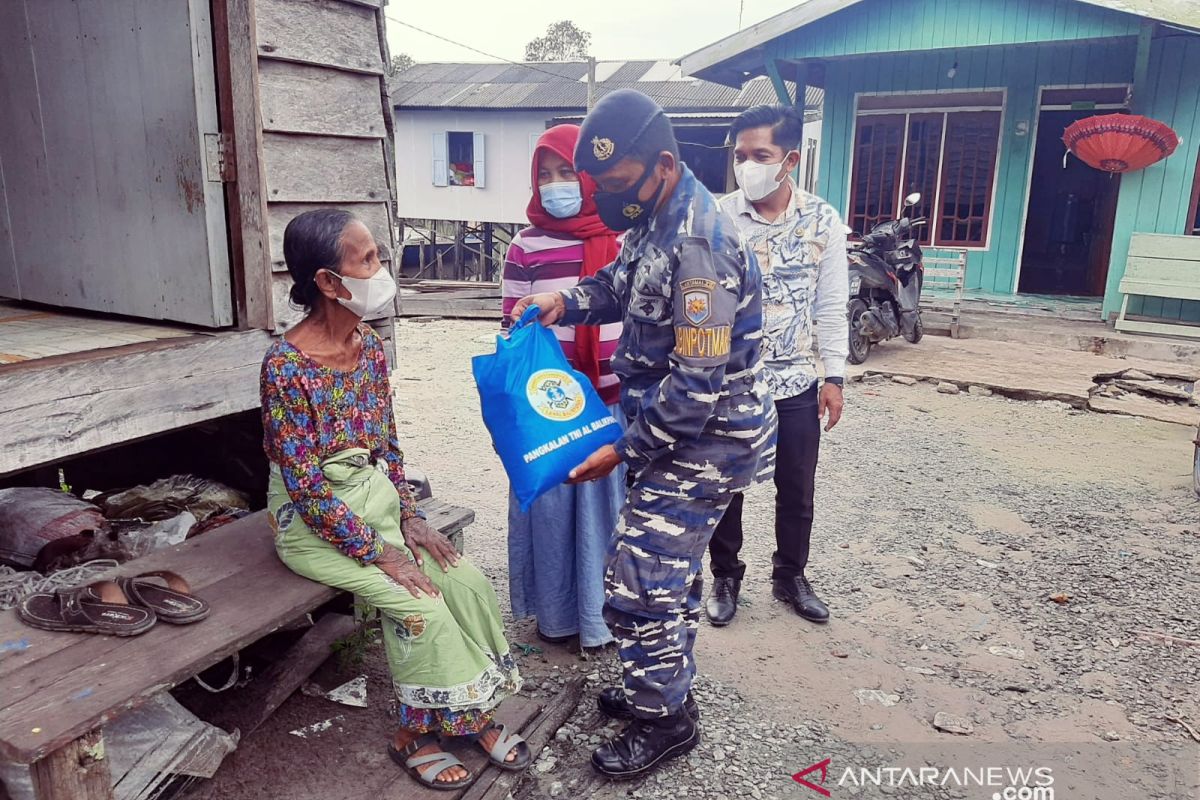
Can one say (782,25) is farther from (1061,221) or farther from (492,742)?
(492,742)

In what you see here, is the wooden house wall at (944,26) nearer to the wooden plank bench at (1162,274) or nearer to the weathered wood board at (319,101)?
the wooden plank bench at (1162,274)

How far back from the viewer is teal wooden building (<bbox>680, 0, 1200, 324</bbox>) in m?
8.61

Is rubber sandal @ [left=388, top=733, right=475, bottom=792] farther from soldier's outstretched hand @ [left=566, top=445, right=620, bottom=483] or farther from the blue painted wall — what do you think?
the blue painted wall

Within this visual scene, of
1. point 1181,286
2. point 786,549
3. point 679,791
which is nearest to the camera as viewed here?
point 679,791

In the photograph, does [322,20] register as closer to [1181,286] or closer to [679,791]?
[679,791]

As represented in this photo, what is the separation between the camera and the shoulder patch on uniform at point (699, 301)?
2182 millimetres

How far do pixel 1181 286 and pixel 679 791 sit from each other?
8.44 m

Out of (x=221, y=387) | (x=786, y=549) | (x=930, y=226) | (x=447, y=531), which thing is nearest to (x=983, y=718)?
(x=786, y=549)

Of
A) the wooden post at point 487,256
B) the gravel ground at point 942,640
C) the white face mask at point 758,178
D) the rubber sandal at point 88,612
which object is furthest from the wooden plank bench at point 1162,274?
the wooden post at point 487,256

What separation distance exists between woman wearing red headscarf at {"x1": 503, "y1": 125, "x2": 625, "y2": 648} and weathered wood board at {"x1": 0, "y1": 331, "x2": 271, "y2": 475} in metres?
0.95

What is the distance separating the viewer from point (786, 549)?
3623 mm

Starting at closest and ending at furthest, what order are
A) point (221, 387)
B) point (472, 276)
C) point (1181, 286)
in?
point (221, 387) → point (1181, 286) → point (472, 276)

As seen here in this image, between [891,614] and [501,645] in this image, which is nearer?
[501,645]

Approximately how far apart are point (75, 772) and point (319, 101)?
213 centimetres
